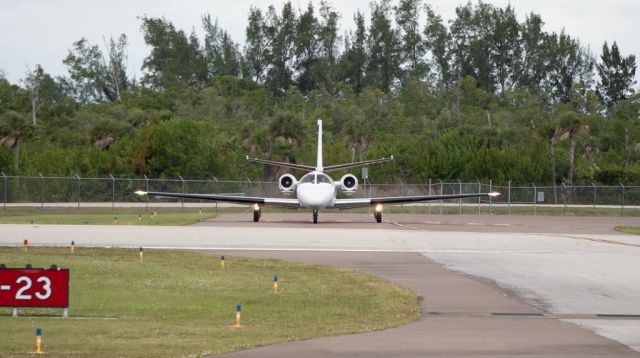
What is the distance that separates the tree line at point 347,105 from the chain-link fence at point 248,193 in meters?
5.98

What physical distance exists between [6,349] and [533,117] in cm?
10093

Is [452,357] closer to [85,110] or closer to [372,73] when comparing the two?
[85,110]

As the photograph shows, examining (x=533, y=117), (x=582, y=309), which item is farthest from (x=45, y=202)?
(x=533, y=117)

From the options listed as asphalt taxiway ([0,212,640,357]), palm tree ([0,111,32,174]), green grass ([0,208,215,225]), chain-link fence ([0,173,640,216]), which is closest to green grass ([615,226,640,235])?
asphalt taxiway ([0,212,640,357])

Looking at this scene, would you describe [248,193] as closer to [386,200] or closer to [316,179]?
[386,200]

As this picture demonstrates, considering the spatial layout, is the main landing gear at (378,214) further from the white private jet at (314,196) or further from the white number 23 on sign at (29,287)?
the white number 23 on sign at (29,287)

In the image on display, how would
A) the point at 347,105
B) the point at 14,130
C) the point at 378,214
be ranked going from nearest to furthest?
the point at 378,214
the point at 14,130
the point at 347,105

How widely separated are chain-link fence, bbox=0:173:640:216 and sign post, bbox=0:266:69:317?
43.5m

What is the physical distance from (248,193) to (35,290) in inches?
2020

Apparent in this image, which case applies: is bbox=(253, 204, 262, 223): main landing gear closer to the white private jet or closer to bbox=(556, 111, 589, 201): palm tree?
the white private jet

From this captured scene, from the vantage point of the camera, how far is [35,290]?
45.2 ft

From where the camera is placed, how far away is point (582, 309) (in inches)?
634

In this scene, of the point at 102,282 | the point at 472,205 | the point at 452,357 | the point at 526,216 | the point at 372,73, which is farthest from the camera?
the point at 372,73

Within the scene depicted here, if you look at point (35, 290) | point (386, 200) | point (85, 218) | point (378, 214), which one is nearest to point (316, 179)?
point (386, 200)
